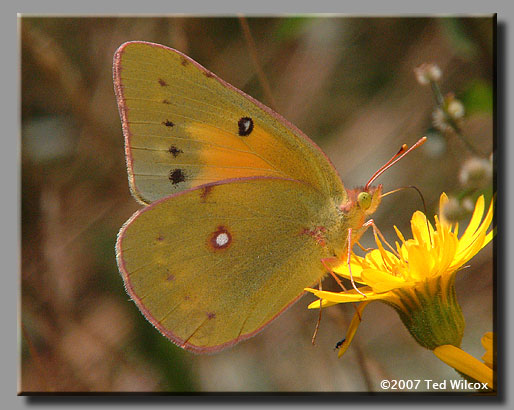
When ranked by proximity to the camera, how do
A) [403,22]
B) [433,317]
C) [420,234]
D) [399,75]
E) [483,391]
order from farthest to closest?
[399,75]
[403,22]
[483,391]
[420,234]
[433,317]

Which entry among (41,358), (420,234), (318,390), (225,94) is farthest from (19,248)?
(420,234)

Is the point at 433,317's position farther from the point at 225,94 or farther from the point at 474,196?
the point at 225,94

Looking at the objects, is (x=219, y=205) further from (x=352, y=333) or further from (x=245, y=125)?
(x=352, y=333)

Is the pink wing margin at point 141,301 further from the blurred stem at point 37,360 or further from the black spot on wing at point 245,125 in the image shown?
the blurred stem at point 37,360

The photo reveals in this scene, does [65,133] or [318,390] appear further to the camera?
[65,133]

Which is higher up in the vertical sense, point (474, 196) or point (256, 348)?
point (474, 196)
